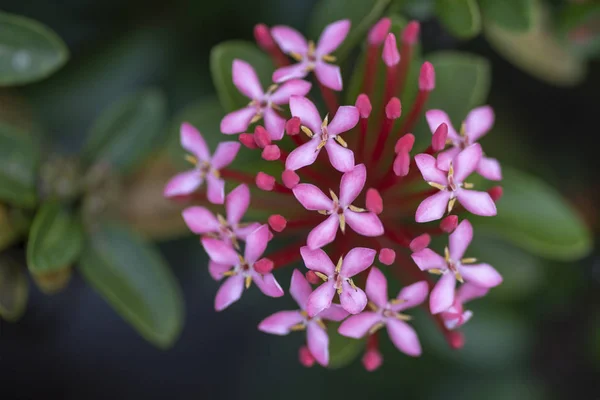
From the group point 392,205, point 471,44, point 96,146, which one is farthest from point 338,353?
point 471,44

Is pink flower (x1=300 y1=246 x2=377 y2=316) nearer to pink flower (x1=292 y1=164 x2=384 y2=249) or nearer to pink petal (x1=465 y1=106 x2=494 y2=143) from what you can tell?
pink flower (x1=292 y1=164 x2=384 y2=249)

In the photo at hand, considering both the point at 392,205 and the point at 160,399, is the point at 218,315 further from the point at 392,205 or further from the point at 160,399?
the point at 392,205

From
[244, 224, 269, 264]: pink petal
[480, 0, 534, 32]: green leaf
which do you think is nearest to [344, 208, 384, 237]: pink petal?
[244, 224, 269, 264]: pink petal

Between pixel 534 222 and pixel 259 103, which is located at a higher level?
pixel 259 103

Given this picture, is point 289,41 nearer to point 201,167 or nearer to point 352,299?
point 201,167

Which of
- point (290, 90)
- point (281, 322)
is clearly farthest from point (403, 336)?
point (290, 90)

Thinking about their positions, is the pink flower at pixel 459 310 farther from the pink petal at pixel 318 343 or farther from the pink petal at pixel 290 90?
the pink petal at pixel 290 90
